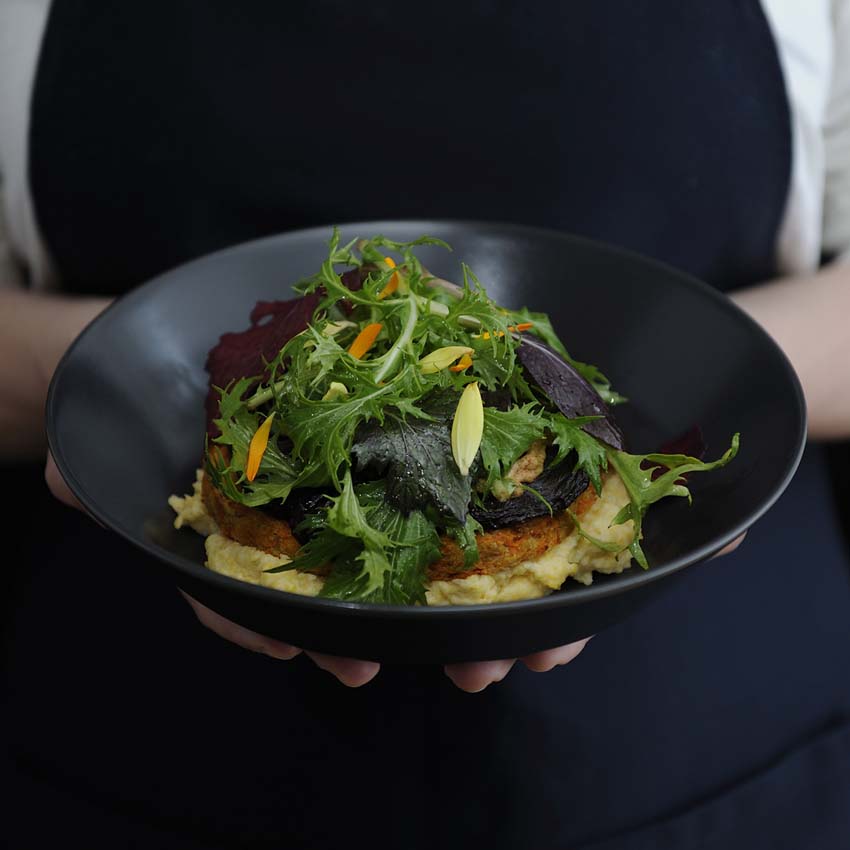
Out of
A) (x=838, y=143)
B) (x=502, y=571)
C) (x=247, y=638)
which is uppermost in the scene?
(x=838, y=143)

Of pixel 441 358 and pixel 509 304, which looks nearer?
pixel 441 358

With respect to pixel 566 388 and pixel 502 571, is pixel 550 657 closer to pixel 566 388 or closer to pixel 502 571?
pixel 502 571

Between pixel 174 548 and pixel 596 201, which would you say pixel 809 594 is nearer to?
pixel 596 201

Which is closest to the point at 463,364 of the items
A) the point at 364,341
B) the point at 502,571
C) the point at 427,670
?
the point at 364,341

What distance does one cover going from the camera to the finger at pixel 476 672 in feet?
3.42

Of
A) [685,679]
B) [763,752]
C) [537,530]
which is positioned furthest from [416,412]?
[763,752]

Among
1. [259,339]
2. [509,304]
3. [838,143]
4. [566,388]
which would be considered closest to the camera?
[566,388]

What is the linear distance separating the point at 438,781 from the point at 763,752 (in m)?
0.55

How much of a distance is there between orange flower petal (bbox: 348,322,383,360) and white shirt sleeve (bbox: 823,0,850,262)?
1.13m

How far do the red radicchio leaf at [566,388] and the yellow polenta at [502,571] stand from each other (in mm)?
70

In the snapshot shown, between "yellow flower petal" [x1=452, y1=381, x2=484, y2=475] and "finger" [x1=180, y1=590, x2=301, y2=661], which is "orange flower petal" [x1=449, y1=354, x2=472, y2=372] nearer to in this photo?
"yellow flower petal" [x1=452, y1=381, x2=484, y2=475]

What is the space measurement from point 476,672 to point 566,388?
342 mm

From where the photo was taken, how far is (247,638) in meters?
1.12

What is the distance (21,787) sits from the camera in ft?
4.97
